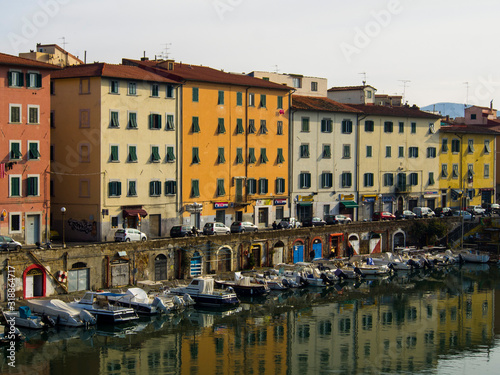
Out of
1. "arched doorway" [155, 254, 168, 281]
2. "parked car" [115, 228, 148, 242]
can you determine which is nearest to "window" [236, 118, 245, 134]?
"parked car" [115, 228, 148, 242]

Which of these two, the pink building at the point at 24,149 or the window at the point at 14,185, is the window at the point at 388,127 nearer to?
the pink building at the point at 24,149

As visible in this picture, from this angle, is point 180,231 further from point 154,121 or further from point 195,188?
point 154,121

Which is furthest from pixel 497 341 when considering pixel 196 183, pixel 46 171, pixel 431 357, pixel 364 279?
pixel 46 171

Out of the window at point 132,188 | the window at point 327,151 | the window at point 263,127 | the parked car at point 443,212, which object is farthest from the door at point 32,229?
the parked car at point 443,212

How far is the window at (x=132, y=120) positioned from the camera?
67125mm

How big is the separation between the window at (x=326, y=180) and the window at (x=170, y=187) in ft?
64.2

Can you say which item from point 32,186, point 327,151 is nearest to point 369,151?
point 327,151

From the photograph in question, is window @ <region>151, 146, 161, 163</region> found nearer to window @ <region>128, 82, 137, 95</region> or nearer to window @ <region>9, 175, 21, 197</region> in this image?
window @ <region>128, 82, 137, 95</region>

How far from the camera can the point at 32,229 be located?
198 feet

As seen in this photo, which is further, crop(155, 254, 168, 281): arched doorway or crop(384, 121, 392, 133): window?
crop(384, 121, 392, 133): window

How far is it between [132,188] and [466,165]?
5010 centimetres

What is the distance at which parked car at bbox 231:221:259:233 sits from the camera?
234 ft

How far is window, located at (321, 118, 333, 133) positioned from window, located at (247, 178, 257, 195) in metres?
11.1

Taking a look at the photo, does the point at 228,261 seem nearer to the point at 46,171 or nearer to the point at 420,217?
the point at 46,171
